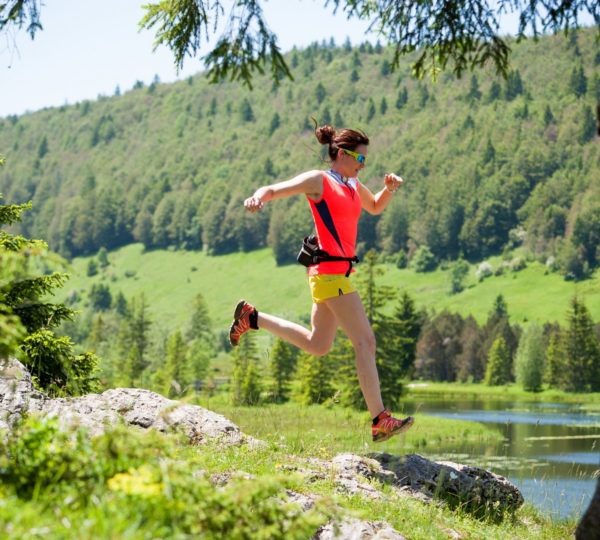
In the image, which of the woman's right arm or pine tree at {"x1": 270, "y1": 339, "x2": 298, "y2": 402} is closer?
the woman's right arm

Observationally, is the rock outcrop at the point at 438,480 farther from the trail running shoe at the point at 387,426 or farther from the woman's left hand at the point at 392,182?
the woman's left hand at the point at 392,182

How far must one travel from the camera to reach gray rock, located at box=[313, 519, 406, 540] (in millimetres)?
5926

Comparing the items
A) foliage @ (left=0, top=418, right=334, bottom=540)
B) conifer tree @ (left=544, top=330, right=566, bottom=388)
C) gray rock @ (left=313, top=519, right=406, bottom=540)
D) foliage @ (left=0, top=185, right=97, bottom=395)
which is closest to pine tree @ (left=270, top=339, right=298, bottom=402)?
conifer tree @ (left=544, top=330, right=566, bottom=388)

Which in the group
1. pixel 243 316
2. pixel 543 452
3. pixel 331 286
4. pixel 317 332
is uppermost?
pixel 331 286

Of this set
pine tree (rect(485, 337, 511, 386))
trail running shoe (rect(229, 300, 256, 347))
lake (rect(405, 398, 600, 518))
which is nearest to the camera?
trail running shoe (rect(229, 300, 256, 347))

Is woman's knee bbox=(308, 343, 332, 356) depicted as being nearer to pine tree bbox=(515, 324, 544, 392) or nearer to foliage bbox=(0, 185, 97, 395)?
foliage bbox=(0, 185, 97, 395)

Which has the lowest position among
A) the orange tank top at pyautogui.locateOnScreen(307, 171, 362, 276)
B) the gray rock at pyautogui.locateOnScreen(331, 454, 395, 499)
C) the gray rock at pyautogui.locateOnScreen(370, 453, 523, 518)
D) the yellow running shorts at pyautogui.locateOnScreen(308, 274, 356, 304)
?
the gray rock at pyautogui.locateOnScreen(370, 453, 523, 518)

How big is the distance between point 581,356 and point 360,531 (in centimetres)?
10856

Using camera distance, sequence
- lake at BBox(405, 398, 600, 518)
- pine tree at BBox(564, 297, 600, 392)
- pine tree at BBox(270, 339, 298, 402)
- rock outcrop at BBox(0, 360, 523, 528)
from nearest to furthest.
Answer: rock outcrop at BBox(0, 360, 523, 528) → lake at BBox(405, 398, 600, 518) → pine tree at BBox(270, 339, 298, 402) → pine tree at BBox(564, 297, 600, 392)

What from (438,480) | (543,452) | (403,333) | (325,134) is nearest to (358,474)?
(438,480)

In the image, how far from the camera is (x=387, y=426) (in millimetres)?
7855

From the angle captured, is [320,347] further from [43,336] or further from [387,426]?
[43,336]

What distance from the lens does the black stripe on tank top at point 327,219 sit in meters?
7.74

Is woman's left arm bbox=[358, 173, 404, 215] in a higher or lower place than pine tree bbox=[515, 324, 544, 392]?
higher
